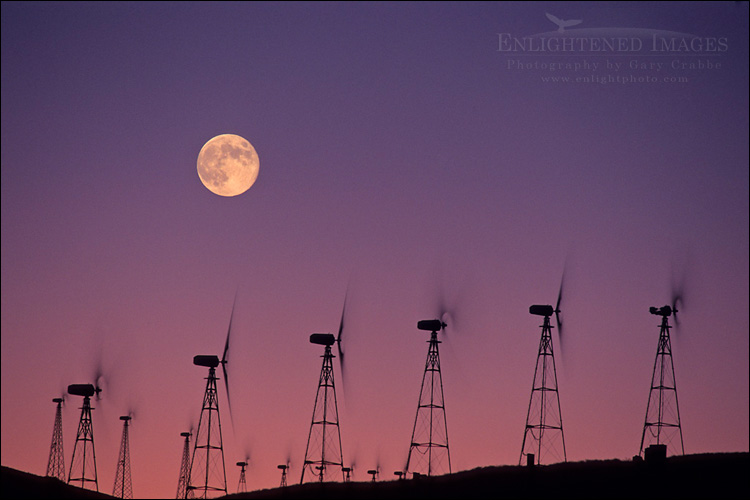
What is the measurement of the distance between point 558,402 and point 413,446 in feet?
42.3

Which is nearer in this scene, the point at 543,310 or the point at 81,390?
the point at 543,310

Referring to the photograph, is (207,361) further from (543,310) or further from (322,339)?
(543,310)

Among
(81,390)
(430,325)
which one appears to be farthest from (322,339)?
(81,390)

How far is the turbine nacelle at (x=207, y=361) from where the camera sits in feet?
413

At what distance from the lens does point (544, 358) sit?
115 metres

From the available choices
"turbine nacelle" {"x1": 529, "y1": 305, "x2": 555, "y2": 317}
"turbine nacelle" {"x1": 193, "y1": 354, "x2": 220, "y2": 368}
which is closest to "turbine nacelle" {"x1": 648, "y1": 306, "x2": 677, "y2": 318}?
"turbine nacelle" {"x1": 529, "y1": 305, "x2": 555, "y2": 317}

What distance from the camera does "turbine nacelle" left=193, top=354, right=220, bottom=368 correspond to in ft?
413

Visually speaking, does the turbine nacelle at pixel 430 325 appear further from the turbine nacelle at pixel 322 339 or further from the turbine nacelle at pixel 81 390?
the turbine nacelle at pixel 81 390

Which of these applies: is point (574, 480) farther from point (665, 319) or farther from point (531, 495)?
point (665, 319)

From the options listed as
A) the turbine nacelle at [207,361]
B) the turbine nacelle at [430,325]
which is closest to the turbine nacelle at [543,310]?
the turbine nacelle at [430,325]

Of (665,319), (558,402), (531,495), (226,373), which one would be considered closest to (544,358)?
(558,402)

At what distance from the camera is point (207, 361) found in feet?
413

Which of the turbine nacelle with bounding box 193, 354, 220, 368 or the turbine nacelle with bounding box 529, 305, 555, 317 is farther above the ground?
the turbine nacelle with bounding box 529, 305, 555, 317

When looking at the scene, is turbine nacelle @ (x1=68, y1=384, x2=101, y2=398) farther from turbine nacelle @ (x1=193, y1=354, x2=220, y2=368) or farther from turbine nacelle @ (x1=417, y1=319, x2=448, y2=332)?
turbine nacelle @ (x1=417, y1=319, x2=448, y2=332)
